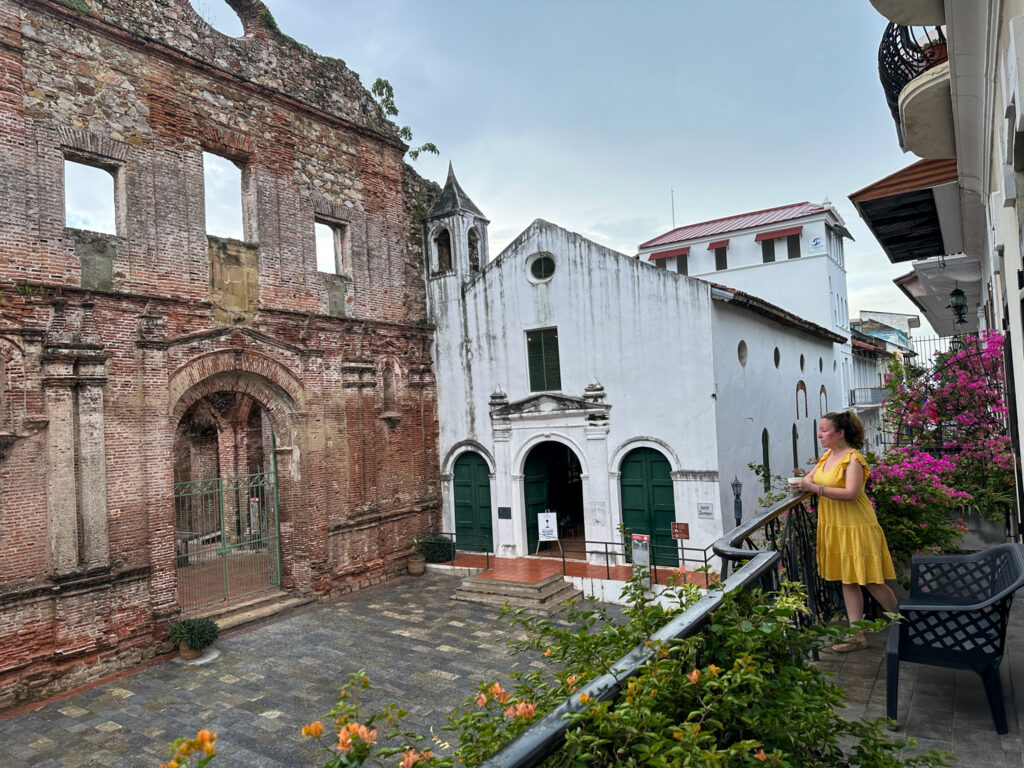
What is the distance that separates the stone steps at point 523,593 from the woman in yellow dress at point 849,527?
9.49 meters

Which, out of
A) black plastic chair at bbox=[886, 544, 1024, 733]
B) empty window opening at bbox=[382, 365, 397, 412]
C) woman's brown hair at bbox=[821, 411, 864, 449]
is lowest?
black plastic chair at bbox=[886, 544, 1024, 733]

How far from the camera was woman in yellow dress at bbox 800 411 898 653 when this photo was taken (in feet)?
13.9

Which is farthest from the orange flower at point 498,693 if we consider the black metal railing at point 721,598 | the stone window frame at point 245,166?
the stone window frame at point 245,166

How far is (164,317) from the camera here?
1223 cm

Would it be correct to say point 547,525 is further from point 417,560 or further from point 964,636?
point 964,636

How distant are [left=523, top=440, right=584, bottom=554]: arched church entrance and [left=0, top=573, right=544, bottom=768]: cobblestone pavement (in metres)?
3.69

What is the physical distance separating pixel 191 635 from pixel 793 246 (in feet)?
81.2

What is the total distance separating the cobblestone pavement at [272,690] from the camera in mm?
8469

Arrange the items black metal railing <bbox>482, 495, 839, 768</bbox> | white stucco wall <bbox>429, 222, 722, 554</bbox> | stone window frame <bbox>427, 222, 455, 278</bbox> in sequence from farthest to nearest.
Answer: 1. stone window frame <bbox>427, 222, 455, 278</bbox>
2. white stucco wall <bbox>429, 222, 722, 554</bbox>
3. black metal railing <bbox>482, 495, 839, 768</bbox>

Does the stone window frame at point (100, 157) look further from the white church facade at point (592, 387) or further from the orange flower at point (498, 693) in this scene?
the orange flower at point (498, 693)

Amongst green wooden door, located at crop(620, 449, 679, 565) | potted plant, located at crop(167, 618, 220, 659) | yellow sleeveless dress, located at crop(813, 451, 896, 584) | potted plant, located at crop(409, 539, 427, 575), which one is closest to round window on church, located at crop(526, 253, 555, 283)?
green wooden door, located at crop(620, 449, 679, 565)

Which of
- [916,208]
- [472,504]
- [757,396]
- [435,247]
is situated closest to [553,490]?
[472,504]

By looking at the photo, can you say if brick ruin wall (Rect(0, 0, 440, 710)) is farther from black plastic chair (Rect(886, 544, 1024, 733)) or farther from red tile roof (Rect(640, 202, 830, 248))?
red tile roof (Rect(640, 202, 830, 248))

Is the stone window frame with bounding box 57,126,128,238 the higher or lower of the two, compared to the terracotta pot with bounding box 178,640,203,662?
higher
